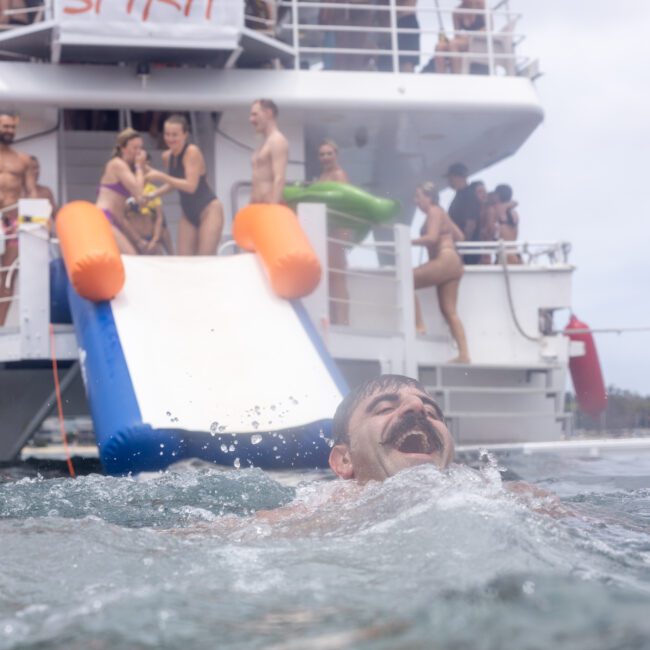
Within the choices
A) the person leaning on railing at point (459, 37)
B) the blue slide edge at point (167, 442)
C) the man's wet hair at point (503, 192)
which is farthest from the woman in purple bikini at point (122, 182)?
the man's wet hair at point (503, 192)

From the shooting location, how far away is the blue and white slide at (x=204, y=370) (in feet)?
21.9

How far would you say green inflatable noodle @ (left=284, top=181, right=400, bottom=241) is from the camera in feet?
32.0

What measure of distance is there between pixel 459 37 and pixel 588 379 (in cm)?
387

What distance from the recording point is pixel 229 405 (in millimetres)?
6938

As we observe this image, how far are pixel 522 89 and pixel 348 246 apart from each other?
10.5ft

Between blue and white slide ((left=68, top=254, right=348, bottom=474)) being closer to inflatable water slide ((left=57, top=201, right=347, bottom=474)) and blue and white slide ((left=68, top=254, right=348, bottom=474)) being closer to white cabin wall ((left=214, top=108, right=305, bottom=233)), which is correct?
inflatable water slide ((left=57, top=201, right=347, bottom=474))

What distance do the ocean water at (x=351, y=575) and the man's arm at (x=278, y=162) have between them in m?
5.19

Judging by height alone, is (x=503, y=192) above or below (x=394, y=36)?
below

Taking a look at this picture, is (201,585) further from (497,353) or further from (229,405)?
(497,353)

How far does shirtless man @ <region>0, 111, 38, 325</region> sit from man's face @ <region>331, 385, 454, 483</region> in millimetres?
6061

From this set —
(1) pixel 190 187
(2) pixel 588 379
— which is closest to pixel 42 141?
(1) pixel 190 187

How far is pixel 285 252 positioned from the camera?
27.1 feet

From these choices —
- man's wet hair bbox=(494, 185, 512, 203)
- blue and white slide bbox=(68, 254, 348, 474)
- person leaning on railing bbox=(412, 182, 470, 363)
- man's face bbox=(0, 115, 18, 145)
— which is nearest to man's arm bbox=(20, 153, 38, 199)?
man's face bbox=(0, 115, 18, 145)

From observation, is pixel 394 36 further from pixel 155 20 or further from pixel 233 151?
pixel 155 20
